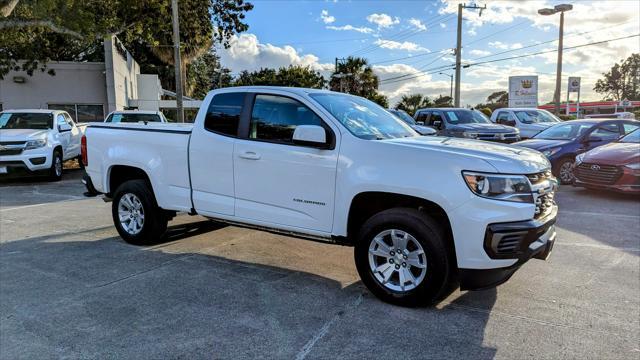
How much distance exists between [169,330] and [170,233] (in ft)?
10.2

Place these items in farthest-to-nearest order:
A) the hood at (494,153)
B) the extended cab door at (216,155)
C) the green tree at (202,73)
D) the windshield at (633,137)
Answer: the green tree at (202,73) → the windshield at (633,137) → the extended cab door at (216,155) → the hood at (494,153)

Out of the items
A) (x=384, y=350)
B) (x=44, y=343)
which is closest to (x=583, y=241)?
(x=384, y=350)

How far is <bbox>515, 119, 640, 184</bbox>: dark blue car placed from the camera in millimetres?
11188

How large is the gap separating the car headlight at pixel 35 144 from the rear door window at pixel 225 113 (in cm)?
851

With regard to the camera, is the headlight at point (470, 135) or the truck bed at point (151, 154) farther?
the headlight at point (470, 135)

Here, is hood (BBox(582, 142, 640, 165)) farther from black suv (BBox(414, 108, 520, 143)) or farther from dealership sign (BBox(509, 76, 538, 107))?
dealership sign (BBox(509, 76, 538, 107))

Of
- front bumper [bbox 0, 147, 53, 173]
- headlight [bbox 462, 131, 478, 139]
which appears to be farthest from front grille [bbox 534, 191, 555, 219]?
front bumper [bbox 0, 147, 53, 173]

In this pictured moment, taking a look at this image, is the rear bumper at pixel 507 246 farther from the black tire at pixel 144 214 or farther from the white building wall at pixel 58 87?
the white building wall at pixel 58 87

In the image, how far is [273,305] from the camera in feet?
13.5

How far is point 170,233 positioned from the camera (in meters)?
6.59

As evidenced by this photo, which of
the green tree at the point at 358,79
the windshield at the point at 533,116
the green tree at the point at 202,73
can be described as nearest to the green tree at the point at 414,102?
the green tree at the point at 358,79

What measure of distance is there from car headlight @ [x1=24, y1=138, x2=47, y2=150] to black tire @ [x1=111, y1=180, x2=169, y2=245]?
708 centimetres

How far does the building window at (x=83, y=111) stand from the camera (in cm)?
2345

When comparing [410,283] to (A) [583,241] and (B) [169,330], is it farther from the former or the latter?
(A) [583,241]
